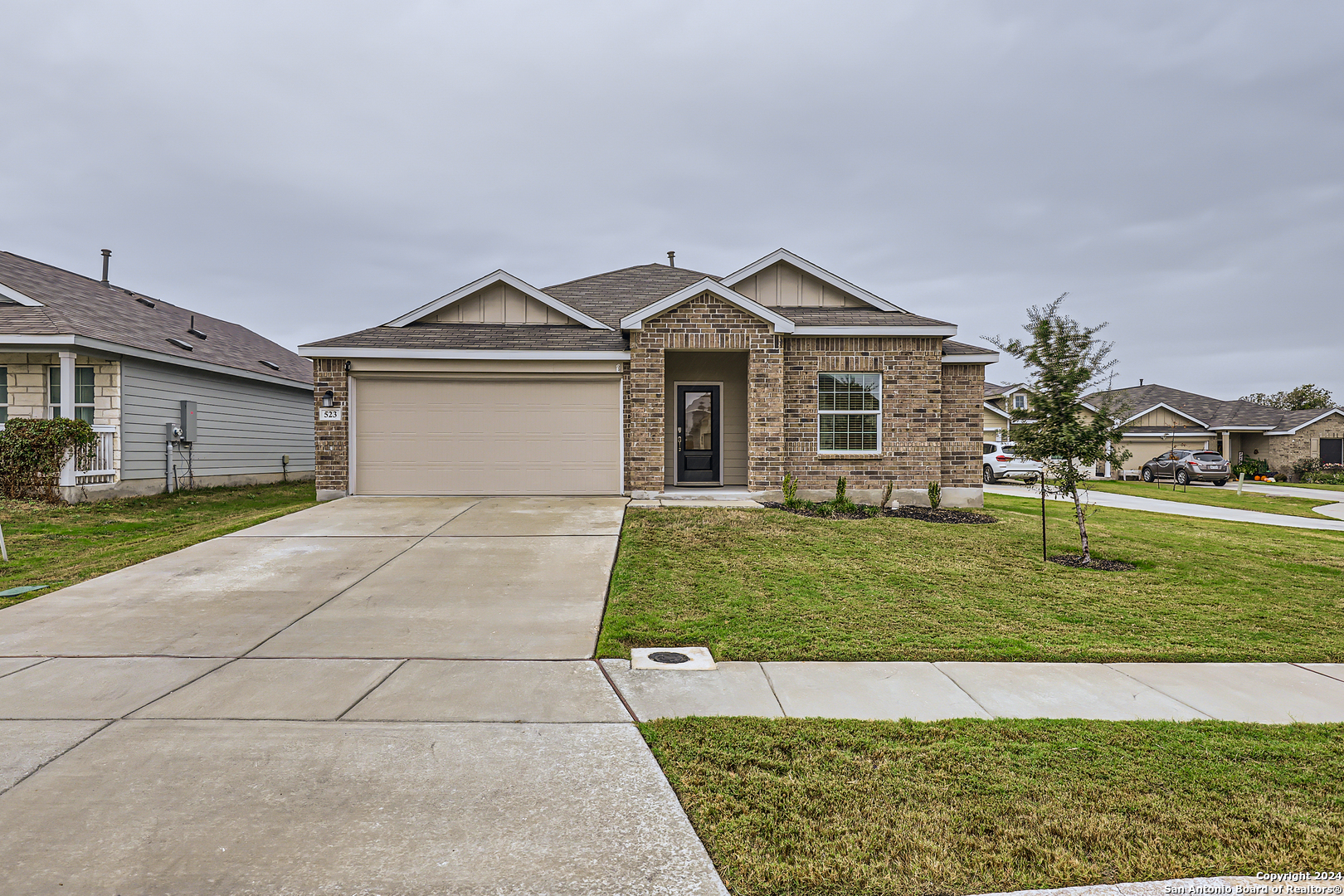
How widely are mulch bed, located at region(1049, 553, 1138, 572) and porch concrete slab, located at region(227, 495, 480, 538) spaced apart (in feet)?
29.3

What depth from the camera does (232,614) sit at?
5.96 meters

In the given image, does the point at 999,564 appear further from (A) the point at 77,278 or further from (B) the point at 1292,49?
(A) the point at 77,278

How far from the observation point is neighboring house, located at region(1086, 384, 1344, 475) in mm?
33969

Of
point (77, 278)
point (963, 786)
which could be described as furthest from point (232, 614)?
point (77, 278)

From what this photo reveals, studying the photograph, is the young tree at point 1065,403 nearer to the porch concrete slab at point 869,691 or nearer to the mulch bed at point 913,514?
the mulch bed at point 913,514

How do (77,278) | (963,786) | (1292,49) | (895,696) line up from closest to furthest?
(963,786) < (895,696) < (1292,49) < (77,278)

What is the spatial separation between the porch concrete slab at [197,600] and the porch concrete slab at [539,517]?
1.15 m

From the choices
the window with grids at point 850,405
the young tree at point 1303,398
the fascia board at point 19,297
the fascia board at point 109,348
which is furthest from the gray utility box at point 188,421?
the young tree at point 1303,398

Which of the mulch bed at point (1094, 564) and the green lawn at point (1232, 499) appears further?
the green lawn at point (1232, 499)

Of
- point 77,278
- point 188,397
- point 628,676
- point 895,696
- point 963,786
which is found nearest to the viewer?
point 963,786

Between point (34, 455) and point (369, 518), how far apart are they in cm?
786

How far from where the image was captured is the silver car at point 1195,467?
27.5 meters

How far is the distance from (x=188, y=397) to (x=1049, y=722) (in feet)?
61.5

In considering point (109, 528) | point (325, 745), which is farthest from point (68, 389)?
point (325, 745)
